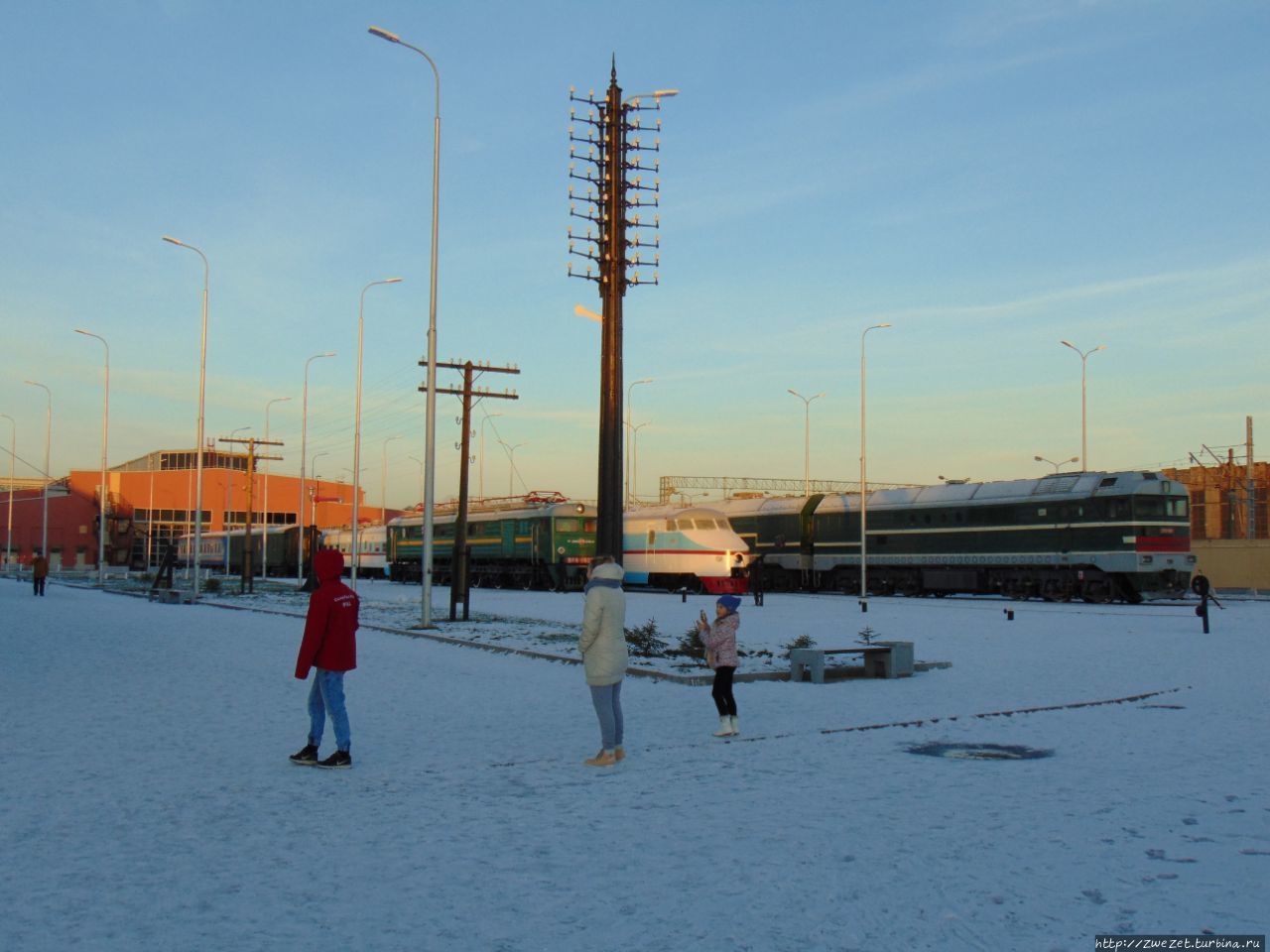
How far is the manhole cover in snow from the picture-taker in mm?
10078

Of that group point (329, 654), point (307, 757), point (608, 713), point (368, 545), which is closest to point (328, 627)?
point (329, 654)

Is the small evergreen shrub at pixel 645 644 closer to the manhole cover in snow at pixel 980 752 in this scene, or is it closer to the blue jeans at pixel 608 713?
the manhole cover in snow at pixel 980 752

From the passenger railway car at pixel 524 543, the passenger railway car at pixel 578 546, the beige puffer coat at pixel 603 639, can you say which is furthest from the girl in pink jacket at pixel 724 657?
the passenger railway car at pixel 524 543

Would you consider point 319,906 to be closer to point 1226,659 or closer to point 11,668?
point 11,668

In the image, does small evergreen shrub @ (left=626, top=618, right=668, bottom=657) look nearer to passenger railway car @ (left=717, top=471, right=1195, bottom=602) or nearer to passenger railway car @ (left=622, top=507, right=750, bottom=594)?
passenger railway car @ (left=717, top=471, right=1195, bottom=602)

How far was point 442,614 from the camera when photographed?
31766 mm

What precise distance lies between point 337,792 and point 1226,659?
52.0 ft

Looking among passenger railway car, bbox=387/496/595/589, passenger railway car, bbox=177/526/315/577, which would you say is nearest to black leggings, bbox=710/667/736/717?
passenger railway car, bbox=387/496/595/589

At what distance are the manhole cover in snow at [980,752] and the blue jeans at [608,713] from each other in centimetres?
260

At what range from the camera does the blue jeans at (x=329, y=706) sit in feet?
32.0

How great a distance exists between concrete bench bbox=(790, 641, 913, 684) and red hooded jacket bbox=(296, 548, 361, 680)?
8.30 meters

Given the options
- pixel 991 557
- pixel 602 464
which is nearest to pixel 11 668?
pixel 602 464

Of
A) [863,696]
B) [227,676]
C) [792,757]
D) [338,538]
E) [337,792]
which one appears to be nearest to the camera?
[337,792]

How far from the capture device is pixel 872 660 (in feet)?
56.9
